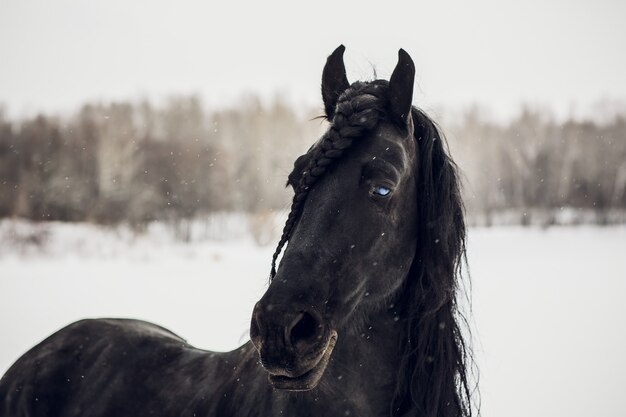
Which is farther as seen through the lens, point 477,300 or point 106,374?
point 477,300

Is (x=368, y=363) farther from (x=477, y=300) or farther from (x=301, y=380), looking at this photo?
(x=477, y=300)

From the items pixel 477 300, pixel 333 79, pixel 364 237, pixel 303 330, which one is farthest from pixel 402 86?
pixel 477 300

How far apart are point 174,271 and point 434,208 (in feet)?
51.8

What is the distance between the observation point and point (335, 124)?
71.1 inches

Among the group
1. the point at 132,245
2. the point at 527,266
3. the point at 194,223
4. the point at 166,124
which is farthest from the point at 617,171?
the point at 166,124

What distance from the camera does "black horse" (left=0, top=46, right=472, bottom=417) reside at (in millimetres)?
1488

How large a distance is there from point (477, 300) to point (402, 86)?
1116cm

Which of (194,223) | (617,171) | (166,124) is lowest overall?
(194,223)

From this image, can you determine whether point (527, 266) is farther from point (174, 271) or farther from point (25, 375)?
point (25, 375)

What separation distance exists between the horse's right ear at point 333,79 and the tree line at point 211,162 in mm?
27347

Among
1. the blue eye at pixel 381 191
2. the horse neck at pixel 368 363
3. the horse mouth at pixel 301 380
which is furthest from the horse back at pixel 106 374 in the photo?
the blue eye at pixel 381 191

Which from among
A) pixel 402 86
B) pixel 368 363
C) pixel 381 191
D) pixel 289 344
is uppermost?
pixel 402 86

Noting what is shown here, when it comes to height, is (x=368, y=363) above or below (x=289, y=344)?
below

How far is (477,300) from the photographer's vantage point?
1209 centimetres
